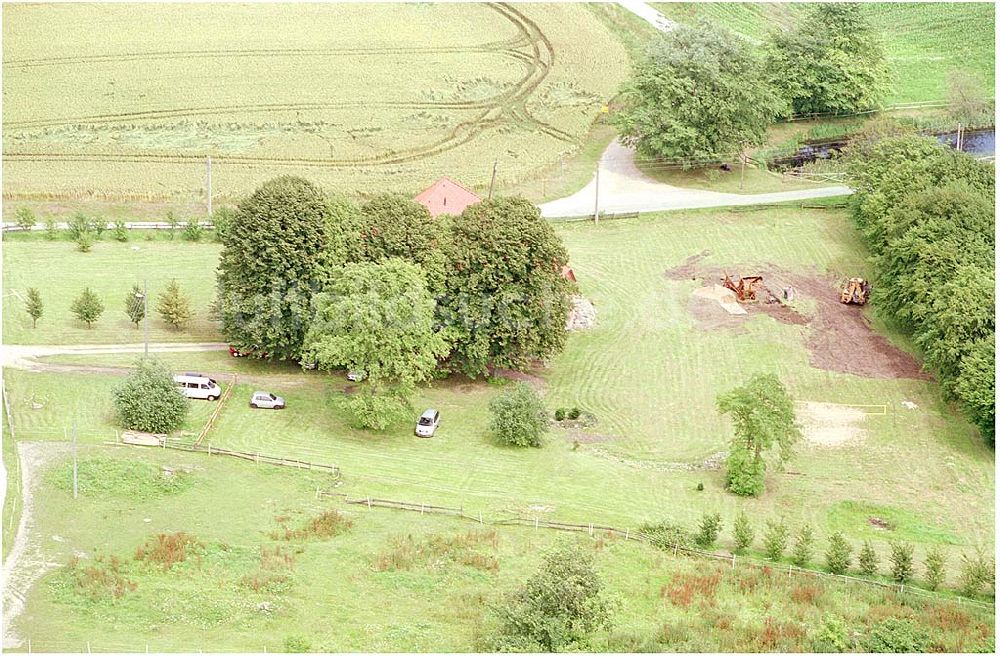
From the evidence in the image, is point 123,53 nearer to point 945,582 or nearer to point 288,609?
point 288,609

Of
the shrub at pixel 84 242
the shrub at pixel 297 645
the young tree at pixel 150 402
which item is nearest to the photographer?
the shrub at pixel 297 645

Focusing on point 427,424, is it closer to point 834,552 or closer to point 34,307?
point 834,552

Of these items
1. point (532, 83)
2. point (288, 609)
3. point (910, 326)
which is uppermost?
point (532, 83)

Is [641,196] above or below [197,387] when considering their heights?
above

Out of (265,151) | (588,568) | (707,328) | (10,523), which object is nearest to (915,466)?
(707,328)

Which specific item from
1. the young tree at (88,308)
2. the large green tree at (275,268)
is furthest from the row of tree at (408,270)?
the young tree at (88,308)

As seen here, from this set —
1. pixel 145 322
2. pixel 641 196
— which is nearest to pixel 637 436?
pixel 145 322

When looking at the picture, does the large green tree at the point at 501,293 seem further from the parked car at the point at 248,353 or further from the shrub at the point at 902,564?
the shrub at the point at 902,564
